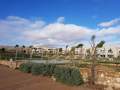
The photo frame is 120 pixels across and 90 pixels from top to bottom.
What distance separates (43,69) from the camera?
61.3ft

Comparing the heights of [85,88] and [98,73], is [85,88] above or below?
below

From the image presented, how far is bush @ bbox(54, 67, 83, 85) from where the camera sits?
14566 mm

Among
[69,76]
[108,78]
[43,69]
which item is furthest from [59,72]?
[108,78]

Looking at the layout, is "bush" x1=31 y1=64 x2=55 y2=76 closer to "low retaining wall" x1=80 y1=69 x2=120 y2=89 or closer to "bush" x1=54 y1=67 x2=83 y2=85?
"bush" x1=54 y1=67 x2=83 y2=85

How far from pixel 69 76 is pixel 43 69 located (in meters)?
4.23

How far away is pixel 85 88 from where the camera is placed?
540 inches

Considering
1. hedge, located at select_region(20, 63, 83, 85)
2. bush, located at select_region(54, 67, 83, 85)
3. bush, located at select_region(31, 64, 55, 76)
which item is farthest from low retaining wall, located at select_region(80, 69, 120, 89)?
bush, located at select_region(31, 64, 55, 76)

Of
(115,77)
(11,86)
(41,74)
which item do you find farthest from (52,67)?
(115,77)

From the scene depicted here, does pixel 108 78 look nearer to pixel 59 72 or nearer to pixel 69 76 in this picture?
pixel 69 76

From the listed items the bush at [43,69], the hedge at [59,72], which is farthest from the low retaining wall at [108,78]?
the bush at [43,69]

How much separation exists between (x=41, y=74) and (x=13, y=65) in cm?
780

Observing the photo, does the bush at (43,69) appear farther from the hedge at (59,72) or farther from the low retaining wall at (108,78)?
the low retaining wall at (108,78)

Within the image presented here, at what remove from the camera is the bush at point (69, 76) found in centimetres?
1457

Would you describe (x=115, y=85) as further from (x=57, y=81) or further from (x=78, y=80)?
(x=57, y=81)
